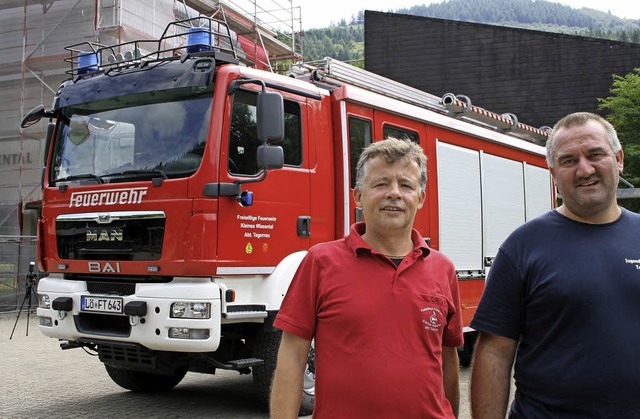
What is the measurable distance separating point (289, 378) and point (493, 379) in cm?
71

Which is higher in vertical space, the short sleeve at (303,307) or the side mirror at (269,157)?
the side mirror at (269,157)

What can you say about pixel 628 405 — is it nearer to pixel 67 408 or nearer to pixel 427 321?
pixel 427 321

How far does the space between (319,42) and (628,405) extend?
139 m

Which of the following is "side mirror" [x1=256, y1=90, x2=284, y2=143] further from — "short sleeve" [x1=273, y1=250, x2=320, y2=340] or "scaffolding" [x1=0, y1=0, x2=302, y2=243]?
"scaffolding" [x1=0, y1=0, x2=302, y2=243]

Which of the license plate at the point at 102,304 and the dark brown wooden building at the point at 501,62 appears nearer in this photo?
the license plate at the point at 102,304

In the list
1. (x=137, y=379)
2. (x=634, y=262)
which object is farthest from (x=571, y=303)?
(x=137, y=379)

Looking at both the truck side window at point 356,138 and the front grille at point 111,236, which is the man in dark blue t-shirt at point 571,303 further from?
the truck side window at point 356,138

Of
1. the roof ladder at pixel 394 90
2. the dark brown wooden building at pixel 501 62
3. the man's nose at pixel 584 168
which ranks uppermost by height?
the dark brown wooden building at pixel 501 62

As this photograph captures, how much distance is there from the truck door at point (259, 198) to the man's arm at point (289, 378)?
3.26 metres

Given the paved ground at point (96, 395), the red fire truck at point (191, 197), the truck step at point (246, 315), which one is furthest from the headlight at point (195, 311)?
the paved ground at point (96, 395)

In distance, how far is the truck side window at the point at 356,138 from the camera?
6711mm

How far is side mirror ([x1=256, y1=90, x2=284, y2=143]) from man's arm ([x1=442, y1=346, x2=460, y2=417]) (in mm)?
3326

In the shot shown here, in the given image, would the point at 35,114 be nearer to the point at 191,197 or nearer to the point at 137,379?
the point at 191,197

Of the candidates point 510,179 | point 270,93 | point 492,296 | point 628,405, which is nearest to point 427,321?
point 492,296
